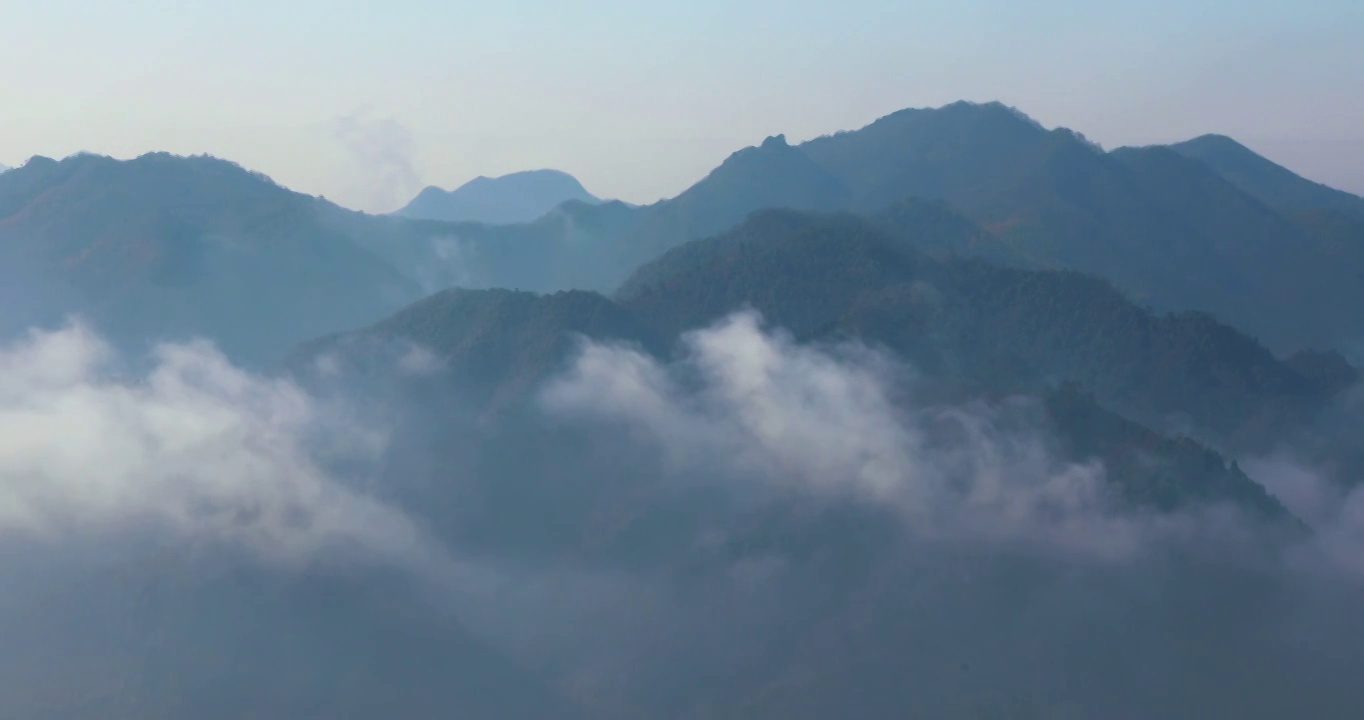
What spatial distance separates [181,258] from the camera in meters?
90.5

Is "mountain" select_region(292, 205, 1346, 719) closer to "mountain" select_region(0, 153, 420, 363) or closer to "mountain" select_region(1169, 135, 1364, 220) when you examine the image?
"mountain" select_region(0, 153, 420, 363)

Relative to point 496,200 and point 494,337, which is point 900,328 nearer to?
point 494,337

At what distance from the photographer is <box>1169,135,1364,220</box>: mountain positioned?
404 ft

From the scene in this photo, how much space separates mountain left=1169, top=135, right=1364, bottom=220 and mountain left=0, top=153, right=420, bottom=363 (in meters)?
69.7

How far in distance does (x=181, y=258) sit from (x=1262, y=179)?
90329mm

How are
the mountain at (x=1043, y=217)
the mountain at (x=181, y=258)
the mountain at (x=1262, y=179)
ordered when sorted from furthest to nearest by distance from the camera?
the mountain at (x=1262, y=179) < the mountain at (x=1043, y=217) < the mountain at (x=181, y=258)

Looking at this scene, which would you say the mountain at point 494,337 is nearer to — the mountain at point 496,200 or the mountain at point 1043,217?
the mountain at point 1043,217

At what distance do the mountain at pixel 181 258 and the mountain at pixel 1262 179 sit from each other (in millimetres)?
69664

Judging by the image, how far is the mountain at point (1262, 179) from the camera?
404ft

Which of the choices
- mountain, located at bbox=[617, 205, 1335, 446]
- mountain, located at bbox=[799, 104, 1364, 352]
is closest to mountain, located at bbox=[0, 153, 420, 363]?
mountain, located at bbox=[617, 205, 1335, 446]

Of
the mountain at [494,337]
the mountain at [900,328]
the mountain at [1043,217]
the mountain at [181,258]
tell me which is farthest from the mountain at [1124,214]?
the mountain at [181,258]

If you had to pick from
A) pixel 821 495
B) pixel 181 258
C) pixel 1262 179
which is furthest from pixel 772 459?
pixel 1262 179

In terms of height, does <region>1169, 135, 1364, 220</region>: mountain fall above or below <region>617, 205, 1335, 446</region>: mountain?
above

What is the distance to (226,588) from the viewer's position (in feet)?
180
